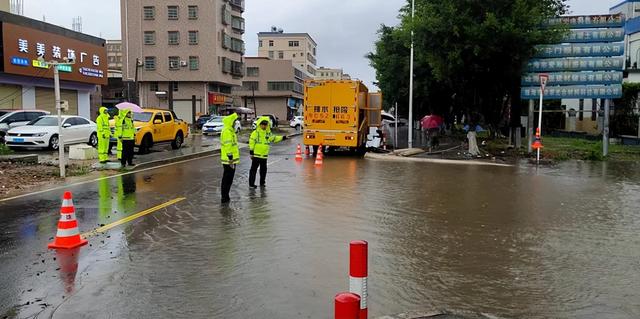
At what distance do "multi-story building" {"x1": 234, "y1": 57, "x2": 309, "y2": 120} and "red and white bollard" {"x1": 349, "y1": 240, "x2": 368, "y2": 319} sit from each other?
91.2 metres

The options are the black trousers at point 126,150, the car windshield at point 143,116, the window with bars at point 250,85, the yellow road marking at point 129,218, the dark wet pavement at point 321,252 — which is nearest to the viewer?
the dark wet pavement at point 321,252

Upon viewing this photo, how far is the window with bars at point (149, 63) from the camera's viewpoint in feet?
212

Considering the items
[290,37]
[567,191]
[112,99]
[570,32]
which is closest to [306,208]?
[567,191]

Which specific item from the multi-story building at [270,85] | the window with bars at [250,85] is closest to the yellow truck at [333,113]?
the multi-story building at [270,85]

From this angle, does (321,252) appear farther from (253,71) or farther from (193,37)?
(253,71)

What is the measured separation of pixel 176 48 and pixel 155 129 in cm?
4317

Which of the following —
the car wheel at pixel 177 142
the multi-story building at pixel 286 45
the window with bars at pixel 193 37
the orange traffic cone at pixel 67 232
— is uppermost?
the multi-story building at pixel 286 45

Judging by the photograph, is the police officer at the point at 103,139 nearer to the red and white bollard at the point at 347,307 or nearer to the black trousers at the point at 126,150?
the black trousers at the point at 126,150

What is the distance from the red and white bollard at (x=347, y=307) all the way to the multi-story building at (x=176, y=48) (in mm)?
61683

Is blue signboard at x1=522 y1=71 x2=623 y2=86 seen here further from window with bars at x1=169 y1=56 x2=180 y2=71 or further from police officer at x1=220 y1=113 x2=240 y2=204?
window with bars at x1=169 y1=56 x2=180 y2=71

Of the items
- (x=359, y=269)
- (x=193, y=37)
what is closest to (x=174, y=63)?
(x=193, y=37)

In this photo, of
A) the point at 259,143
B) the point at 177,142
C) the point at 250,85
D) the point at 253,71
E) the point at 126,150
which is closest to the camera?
the point at 259,143

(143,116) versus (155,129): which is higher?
(143,116)

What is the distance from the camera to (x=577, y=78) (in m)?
21.8
